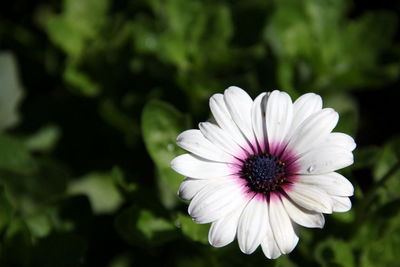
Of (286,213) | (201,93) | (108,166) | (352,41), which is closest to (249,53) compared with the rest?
(201,93)

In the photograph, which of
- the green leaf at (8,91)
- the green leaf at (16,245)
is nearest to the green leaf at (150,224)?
the green leaf at (16,245)

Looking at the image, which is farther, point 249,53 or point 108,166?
point 108,166

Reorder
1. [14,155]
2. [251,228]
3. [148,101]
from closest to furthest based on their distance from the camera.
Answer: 1. [251,228]
2. [148,101]
3. [14,155]

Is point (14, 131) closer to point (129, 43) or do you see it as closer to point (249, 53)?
point (129, 43)

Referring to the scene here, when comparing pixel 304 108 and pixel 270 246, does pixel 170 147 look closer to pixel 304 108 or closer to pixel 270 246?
pixel 304 108

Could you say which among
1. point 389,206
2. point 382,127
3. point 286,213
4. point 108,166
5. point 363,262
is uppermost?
point 382,127

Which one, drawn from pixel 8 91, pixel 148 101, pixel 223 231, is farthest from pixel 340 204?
pixel 8 91
